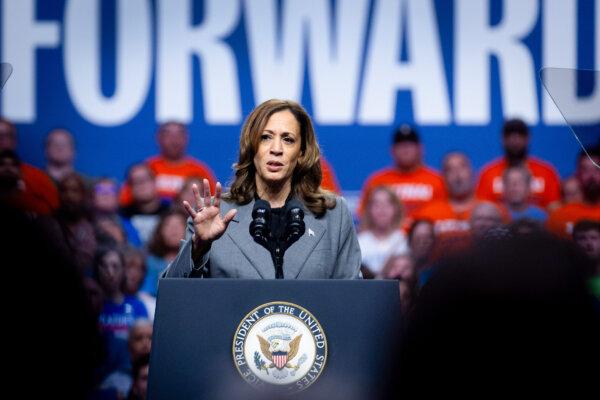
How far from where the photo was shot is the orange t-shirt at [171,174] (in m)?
6.77

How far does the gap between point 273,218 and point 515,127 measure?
16.3ft

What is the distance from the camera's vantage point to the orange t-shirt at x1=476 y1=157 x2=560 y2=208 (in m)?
6.81

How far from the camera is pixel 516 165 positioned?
22.8 ft

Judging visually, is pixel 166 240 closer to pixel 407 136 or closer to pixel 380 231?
pixel 380 231

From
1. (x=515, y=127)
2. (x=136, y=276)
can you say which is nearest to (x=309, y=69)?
(x=515, y=127)

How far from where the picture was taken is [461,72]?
7.05 metres

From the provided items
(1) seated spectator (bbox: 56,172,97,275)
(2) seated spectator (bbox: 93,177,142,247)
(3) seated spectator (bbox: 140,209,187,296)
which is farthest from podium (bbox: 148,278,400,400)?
(2) seated spectator (bbox: 93,177,142,247)

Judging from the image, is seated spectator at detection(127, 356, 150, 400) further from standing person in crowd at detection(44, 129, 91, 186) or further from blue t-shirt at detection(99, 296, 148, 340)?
standing person in crowd at detection(44, 129, 91, 186)

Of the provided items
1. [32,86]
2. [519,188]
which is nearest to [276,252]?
[519,188]

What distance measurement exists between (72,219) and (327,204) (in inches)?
163

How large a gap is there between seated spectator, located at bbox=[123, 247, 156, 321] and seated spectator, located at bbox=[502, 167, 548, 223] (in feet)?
8.70

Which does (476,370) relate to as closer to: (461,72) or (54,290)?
(54,290)

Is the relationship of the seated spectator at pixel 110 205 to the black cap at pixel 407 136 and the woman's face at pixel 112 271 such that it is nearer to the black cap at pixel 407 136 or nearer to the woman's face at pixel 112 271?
the woman's face at pixel 112 271

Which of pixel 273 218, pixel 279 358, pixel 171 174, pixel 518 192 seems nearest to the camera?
pixel 279 358
